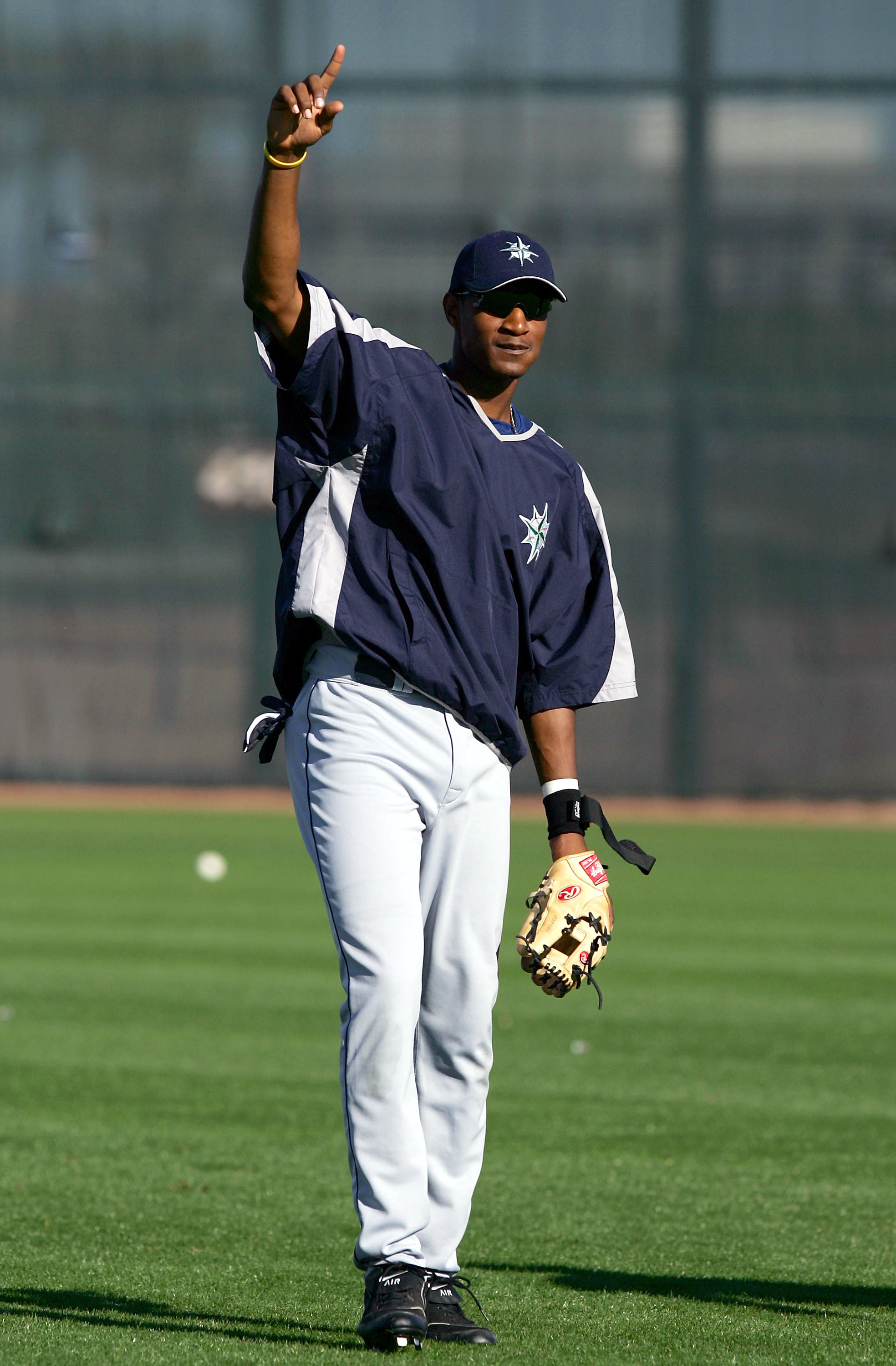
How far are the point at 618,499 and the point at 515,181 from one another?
379cm

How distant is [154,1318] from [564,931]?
1.21 metres

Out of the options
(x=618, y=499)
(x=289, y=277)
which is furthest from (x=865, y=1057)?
(x=618, y=499)

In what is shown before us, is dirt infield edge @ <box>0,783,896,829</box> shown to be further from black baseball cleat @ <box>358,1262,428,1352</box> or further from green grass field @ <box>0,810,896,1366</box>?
black baseball cleat @ <box>358,1262,428,1352</box>

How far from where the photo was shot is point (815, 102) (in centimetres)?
2145

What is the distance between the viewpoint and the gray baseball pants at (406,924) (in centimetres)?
371

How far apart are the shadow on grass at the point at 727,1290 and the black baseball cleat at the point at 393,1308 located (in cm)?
80

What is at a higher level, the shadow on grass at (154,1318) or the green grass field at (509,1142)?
the shadow on grass at (154,1318)

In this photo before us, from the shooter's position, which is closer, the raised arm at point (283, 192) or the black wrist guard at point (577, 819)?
the raised arm at point (283, 192)

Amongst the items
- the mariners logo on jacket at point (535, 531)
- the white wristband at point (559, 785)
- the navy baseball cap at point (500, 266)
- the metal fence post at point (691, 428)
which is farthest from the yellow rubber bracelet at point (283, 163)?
the metal fence post at point (691, 428)

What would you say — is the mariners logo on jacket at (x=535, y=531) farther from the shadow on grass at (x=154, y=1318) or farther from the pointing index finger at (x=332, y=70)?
the shadow on grass at (x=154, y=1318)

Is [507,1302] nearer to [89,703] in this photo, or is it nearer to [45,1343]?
[45,1343]

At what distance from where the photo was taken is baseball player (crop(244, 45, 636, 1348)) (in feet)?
12.2

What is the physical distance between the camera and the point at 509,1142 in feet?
20.2

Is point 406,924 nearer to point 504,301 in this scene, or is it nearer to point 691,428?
point 504,301
